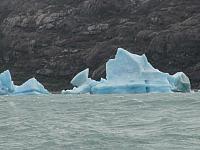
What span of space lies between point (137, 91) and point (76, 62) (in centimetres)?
2966

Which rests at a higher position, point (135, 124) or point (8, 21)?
point (8, 21)

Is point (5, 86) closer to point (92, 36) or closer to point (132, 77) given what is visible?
point (132, 77)

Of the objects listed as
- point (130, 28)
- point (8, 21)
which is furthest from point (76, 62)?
point (8, 21)

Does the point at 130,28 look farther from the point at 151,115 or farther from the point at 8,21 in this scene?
the point at 151,115

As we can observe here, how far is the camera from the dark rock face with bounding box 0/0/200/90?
201ft

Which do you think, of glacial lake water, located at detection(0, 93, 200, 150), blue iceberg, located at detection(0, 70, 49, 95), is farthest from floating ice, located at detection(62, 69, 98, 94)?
glacial lake water, located at detection(0, 93, 200, 150)

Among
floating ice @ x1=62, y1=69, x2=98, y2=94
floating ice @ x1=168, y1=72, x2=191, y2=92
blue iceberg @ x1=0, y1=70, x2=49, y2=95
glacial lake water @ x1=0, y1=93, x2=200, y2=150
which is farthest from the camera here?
blue iceberg @ x1=0, y1=70, x2=49, y2=95

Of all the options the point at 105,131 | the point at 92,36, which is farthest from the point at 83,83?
the point at 105,131

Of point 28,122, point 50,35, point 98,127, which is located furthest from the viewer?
point 50,35

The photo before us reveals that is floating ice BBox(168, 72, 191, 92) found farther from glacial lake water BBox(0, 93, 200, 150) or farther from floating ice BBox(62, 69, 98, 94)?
glacial lake water BBox(0, 93, 200, 150)

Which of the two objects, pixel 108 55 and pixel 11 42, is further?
pixel 11 42

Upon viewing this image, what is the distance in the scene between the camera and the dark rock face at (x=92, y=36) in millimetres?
61281

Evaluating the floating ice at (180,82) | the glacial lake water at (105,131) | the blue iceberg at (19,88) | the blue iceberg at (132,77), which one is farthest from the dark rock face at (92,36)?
the glacial lake water at (105,131)

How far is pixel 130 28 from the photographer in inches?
2751
